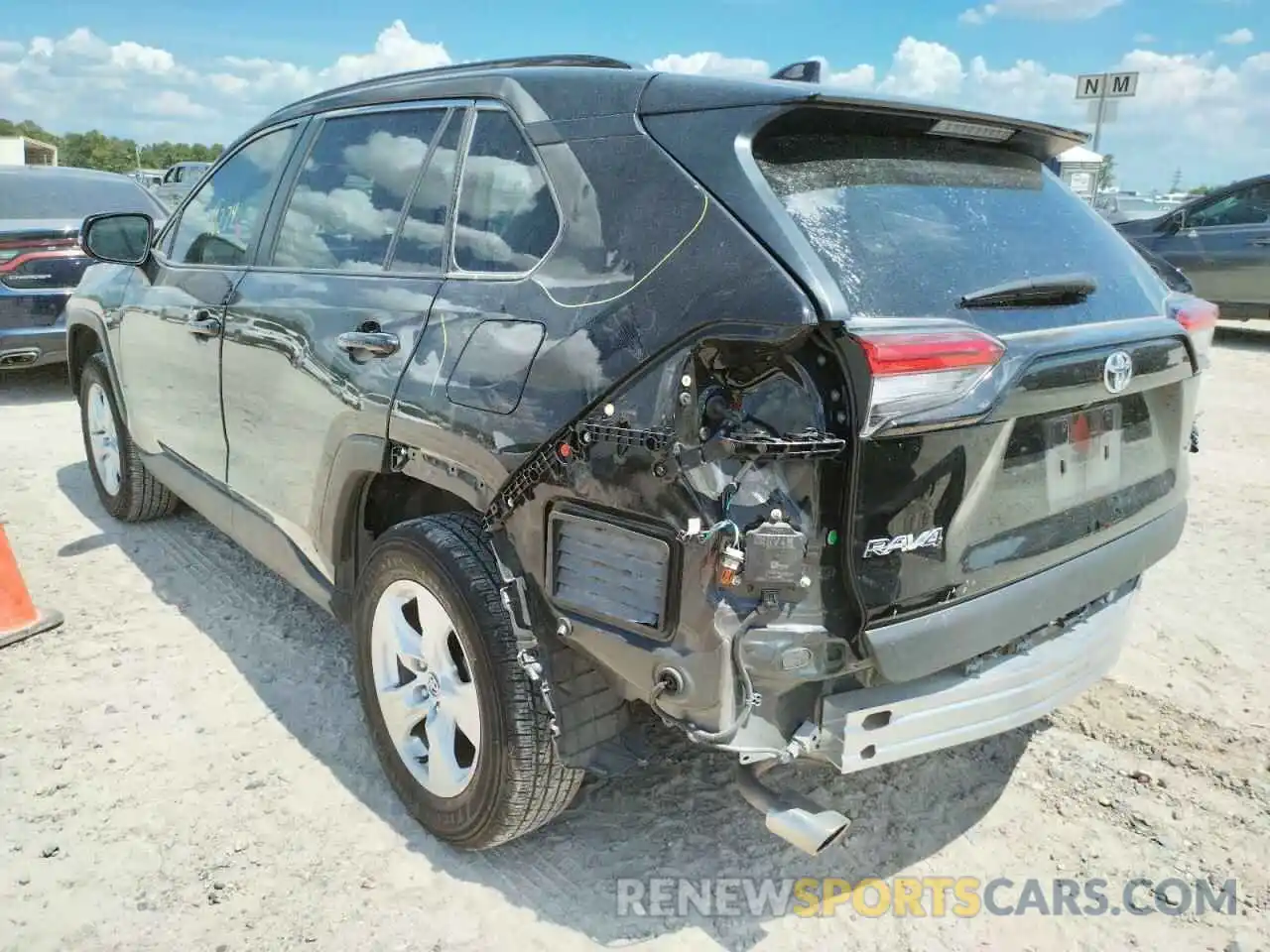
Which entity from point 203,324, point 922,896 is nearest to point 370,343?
point 203,324

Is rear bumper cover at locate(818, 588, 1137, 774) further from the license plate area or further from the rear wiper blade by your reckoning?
the rear wiper blade

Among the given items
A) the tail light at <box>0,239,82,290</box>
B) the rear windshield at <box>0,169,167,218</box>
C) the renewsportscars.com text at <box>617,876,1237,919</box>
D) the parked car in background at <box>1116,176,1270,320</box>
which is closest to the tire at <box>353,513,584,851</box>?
the renewsportscars.com text at <box>617,876,1237,919</box>

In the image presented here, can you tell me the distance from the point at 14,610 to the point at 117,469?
131cm

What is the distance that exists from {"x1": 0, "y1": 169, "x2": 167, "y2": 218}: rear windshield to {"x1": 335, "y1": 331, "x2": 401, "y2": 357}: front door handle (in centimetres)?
702

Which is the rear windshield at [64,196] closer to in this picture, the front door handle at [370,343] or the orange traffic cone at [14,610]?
the orange traffic cone at [14,610]

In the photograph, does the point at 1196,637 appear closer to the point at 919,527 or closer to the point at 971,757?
the point at 971,757

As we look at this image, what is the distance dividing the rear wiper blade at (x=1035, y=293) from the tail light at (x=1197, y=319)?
40cm

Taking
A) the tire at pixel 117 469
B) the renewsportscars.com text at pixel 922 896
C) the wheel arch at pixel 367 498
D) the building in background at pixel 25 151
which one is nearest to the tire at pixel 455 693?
the wheel arch at pixel 367 498

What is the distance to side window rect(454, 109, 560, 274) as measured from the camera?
7.72 ft

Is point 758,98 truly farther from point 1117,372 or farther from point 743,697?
point 743,697

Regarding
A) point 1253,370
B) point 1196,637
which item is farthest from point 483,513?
point 1253,370

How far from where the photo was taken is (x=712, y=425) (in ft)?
6.15

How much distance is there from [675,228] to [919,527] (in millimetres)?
792

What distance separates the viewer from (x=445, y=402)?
2379mm
